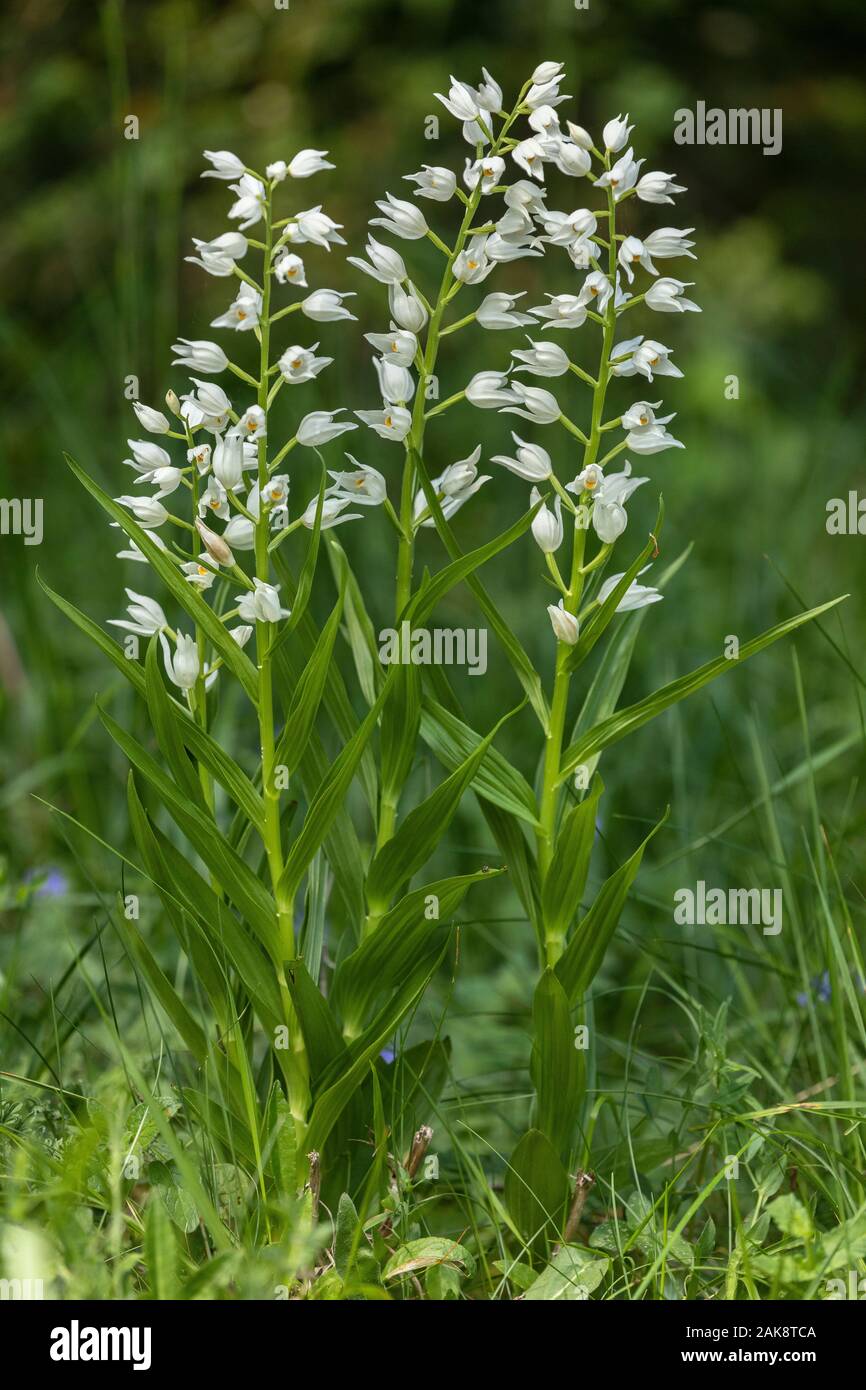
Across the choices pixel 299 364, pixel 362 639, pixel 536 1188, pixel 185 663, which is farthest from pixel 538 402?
pixel 536 1188

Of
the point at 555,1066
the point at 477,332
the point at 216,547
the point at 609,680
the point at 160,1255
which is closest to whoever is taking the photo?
the point at 160,1255

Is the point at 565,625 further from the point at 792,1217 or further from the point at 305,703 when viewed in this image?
the point at 792,1217

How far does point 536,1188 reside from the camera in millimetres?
1490

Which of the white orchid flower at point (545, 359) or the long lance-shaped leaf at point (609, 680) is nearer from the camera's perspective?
the white orchid flower at point (545, 359)

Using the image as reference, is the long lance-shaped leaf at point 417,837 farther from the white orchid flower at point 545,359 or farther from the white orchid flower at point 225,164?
the white orchid flower at point 225,164

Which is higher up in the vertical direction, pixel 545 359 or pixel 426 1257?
pixel 545 359

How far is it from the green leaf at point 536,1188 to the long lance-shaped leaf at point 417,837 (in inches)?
12.3

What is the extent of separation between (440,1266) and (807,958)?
31.4 inches

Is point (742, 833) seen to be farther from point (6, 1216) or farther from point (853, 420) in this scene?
point (853, 420)

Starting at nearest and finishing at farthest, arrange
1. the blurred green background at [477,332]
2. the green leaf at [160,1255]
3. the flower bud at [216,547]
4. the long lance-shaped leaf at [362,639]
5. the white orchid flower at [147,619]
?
1. the green leaf at [160,1255]
2. the flower bud at [216,547]
3. the white orchid flower at [147,619]
4. the long lance-shaped leaf at [362,639]
5. the blurred green background at [477,332]

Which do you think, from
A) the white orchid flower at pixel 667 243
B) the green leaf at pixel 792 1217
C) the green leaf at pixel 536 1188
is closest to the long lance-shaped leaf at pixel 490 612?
the white orchid flower at pixel 667 243

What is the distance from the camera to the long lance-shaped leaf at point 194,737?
1.39 m

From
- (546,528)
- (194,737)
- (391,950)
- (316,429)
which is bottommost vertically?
(391,950)

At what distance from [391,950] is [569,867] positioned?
0.22m
